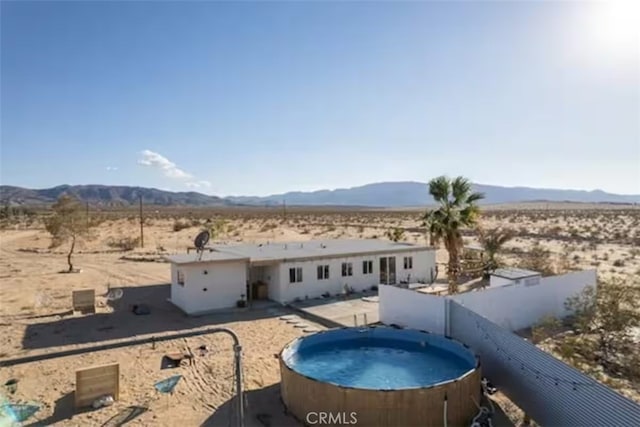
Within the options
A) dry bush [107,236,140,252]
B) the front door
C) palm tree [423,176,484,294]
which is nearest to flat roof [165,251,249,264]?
the front door

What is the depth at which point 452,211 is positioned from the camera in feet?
79.1

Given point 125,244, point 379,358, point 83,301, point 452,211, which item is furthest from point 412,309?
point 125,244

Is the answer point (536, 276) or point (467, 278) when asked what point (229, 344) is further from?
point (467, 278)

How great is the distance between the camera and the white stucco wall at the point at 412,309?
51.3 feet

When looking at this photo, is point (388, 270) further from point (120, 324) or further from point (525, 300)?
point (120, 324)

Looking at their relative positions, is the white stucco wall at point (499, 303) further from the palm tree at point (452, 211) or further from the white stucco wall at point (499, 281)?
the palm tree at point (452, 211)

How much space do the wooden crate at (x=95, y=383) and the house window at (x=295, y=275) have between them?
11.4m

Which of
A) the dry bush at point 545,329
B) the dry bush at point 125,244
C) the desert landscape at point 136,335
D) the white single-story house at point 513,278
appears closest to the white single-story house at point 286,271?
the desert landscape at point 136,335

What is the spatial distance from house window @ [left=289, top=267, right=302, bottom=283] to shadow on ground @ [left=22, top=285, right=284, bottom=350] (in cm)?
167

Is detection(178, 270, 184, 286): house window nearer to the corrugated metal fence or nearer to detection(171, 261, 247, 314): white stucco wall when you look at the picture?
detection(171, 261, 247, 314): white stucco wall

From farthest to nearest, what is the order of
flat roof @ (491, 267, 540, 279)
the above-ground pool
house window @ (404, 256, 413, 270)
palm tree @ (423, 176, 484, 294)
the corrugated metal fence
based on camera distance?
house window @ (404, 256, 413, 270) < palm tree @ (423, 176, 484, 294) < flat roof @ (491, 267, 540, 279) < the above-ground pool < the corrugated metal fence

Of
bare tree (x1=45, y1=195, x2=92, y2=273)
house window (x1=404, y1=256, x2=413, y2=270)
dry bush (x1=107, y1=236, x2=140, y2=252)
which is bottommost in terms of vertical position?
dry bush (x1=107, y1=236, x2=140, y2=252)

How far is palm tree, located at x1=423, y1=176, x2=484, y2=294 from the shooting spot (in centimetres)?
2405

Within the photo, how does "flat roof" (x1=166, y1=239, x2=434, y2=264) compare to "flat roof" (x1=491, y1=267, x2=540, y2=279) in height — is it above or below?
above
